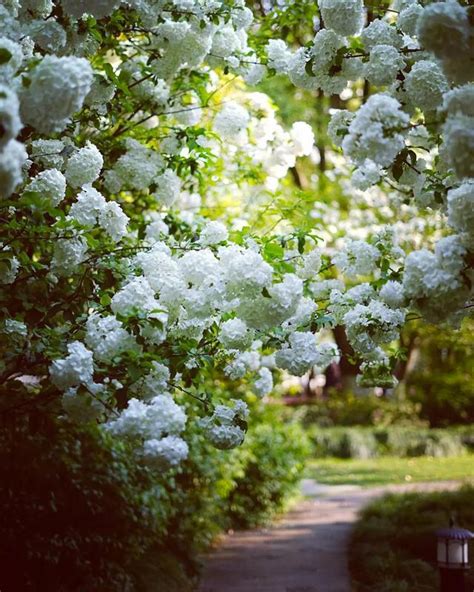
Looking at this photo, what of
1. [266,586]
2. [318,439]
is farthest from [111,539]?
[318,439]

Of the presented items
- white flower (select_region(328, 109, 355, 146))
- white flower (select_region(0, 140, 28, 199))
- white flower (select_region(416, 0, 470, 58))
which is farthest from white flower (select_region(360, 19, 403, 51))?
white flower (select_region(0, 140, 28, 199))

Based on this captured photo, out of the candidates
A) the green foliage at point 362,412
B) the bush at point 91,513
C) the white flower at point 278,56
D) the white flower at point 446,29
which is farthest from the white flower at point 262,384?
the green foliage at point 362,412

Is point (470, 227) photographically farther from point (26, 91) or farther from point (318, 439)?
point (318, 439)

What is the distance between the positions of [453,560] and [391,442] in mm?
14302

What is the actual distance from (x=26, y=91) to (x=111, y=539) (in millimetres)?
3787

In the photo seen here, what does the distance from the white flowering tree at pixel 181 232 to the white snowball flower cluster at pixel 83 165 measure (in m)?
0.01

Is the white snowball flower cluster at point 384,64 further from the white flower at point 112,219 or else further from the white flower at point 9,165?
the white flower at point 9,165

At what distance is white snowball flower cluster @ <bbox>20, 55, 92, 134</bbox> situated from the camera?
2654 mm

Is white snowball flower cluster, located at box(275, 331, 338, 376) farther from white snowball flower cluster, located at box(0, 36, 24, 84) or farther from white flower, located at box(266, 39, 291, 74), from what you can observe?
white flower, located at box(266, 39, 291, 74)

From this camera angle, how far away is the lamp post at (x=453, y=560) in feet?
17.6

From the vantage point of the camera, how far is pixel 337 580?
23.3ft

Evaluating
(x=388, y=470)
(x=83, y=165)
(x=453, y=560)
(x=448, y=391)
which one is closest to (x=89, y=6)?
(x=83, y=165)

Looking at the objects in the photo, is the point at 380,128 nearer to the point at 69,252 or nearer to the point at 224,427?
the point at 69,252

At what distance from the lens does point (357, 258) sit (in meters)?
4.66
